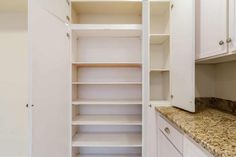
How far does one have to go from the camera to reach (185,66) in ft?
4.97

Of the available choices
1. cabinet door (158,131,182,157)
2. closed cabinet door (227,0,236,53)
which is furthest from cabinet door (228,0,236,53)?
cabinet door (158,131,182,157)

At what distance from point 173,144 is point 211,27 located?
0.93 meters

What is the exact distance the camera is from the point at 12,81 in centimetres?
216

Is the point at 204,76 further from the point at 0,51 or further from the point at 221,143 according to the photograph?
the point at 0,51

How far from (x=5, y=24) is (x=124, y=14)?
1.50 m

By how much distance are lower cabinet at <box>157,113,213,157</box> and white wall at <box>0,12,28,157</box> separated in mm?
1663

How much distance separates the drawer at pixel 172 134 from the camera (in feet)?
3.86

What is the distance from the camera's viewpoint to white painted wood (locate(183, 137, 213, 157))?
2.81 feet

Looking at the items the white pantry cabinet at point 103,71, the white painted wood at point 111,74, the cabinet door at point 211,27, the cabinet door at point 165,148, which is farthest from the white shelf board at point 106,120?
the cabinet door at point 211,27

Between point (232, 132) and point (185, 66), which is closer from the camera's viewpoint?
point (232, 132)

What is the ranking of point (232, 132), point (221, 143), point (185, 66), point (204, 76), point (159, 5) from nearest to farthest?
point (221, 143) < point (232, 132) < point (185, 66) < point (204, 76) < point (159, 5)

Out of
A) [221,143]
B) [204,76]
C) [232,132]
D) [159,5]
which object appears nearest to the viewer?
[221,143]

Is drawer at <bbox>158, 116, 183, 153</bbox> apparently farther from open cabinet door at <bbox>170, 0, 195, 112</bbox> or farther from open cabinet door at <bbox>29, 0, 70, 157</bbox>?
open cabinet door at <bbox>29, 0, 70, 157</bbox>

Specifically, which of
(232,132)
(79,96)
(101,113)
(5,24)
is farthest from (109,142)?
(5,24)
